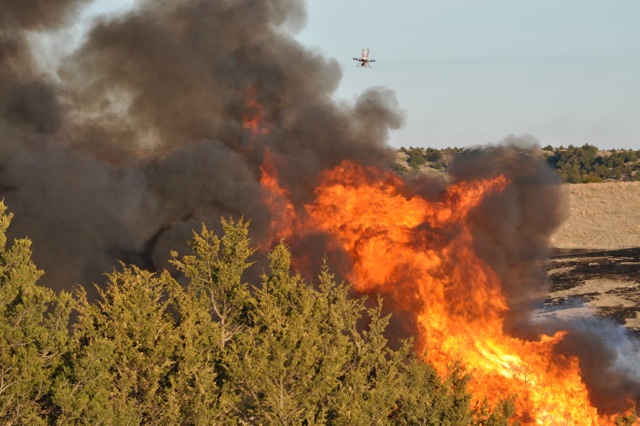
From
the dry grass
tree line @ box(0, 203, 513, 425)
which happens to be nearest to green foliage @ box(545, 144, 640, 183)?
the dry grass

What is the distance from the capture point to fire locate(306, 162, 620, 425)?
124ft

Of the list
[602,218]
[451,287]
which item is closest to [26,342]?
[451,287]

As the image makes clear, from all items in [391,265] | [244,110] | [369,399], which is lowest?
[369,399]

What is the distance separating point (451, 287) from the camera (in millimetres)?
39094

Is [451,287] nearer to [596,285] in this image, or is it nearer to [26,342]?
[26,342]

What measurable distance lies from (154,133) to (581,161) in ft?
428

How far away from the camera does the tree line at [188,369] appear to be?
1153 inches

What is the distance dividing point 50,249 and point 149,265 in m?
4.70

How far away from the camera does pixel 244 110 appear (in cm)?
4728

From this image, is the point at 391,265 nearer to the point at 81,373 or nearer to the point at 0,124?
the point at 81,373

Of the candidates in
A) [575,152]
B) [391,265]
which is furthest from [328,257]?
[575,152]

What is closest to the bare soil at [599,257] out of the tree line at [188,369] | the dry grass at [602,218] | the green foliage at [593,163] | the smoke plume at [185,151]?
the dry grass at [602,218]

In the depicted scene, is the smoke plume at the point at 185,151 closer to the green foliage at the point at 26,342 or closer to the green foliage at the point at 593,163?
the green foliage at the point at 26,342

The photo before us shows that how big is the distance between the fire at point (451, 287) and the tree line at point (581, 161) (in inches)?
4193
